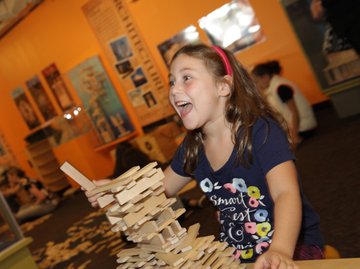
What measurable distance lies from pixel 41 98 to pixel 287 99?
6.89 meters

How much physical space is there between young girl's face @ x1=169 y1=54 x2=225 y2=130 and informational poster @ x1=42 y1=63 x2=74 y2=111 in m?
8.26

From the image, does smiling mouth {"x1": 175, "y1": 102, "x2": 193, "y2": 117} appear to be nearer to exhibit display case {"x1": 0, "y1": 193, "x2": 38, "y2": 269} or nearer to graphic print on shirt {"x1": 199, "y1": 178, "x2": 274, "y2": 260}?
graphic print on shirt {"x1": 199, "y1": 178, "x2": 274, "y2": 260}

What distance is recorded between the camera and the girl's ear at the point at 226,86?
1.48 m

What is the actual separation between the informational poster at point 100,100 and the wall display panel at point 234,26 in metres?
3.60

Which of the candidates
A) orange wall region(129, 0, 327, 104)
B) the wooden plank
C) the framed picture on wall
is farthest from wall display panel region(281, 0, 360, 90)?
the wooden plank

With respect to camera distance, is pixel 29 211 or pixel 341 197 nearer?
pixel 341 197

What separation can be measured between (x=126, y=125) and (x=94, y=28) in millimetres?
2059

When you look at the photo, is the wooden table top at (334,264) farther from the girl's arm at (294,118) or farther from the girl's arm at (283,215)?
the girl's arm at (294,118)

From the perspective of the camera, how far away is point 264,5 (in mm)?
5348

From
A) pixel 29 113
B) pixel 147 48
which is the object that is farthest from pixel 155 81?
pixel 29 113

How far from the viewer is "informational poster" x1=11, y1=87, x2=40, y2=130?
10578 millimetres

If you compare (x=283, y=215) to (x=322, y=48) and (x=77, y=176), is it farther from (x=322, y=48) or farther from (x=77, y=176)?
(x=322, y=48)

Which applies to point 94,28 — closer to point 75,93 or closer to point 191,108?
point 75,93

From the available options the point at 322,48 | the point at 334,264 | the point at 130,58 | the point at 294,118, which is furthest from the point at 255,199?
the point at 130,58
